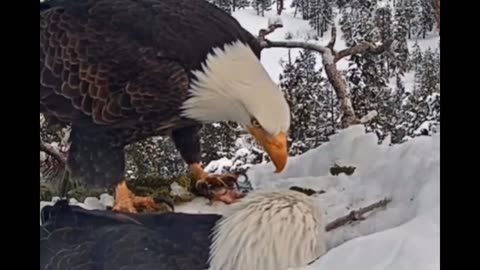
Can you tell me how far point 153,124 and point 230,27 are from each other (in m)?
0.20

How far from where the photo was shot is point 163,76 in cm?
145

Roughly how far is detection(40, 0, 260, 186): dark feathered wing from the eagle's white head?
→ 2cm

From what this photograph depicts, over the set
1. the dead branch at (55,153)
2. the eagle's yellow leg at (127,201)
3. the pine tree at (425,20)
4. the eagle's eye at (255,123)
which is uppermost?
the pine tree at (425,20)

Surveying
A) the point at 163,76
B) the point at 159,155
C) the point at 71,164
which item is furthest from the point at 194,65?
the point at 71,164

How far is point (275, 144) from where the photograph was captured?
1.45m

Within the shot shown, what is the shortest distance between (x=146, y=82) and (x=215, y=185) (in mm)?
204

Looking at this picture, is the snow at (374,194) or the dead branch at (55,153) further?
the dead branch at (55,153)

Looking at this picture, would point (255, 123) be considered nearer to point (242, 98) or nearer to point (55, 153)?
point (242, 98)

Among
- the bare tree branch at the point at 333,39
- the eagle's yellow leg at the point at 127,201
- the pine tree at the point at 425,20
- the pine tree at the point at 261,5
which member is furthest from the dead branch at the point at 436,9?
the eagle's yellow leg at the point at 127,201

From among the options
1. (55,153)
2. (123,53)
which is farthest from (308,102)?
(55,153)

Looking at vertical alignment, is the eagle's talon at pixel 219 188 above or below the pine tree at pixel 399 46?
below

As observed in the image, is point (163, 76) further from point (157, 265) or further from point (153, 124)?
point (157, 265)

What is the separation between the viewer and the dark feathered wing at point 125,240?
1451mm

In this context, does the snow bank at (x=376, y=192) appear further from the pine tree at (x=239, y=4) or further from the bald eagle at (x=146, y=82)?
the pine tree at (x=239, y=4)
